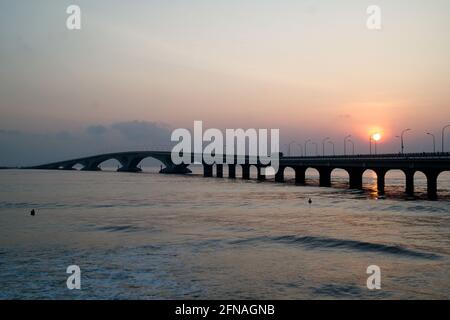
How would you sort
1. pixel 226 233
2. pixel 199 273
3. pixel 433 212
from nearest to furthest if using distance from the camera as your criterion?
pixel 199 273 → pixel 226 233 → pixel 433 212

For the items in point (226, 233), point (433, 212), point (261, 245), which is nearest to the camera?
point (261, 245)

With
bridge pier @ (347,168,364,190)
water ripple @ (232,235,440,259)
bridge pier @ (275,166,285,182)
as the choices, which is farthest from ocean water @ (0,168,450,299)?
bridge pier @ (275,166,285,182)

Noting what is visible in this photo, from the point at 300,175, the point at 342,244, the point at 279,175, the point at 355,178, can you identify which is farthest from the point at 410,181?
the point at 342,244

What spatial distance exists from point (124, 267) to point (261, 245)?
1113cm

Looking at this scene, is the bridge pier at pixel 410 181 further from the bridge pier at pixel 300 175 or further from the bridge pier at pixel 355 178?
the bridge pier at pixel 300 175

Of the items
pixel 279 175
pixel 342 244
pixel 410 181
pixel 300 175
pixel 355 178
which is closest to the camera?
pixel 342 244

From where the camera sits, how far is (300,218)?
2080 inches

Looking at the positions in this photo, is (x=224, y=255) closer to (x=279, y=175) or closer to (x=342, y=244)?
(x=342, y=244)

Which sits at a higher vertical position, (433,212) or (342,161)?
(342,161)

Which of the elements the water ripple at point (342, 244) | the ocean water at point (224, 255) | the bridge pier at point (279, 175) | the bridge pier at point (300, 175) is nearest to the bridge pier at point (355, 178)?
the bridge pier at point (300, 175)

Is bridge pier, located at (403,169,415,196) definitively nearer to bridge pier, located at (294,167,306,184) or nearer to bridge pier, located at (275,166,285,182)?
bridge pier, located at (294,167,306,184)
